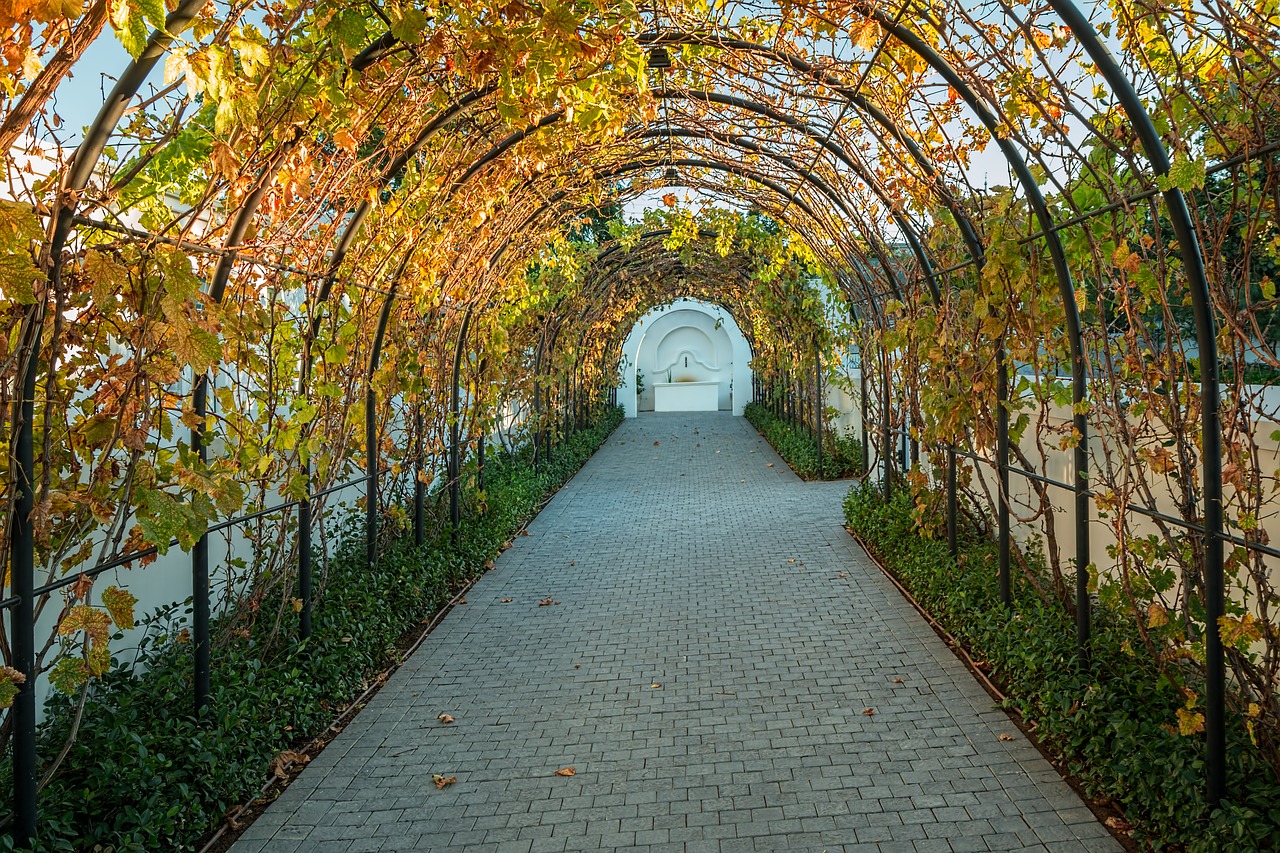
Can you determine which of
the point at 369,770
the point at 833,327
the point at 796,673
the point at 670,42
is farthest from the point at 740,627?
the point at 833,327

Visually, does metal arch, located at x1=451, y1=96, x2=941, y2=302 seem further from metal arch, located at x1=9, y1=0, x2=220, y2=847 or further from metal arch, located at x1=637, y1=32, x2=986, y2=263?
metal arch, located at x1=9, y1=0, x2=220, y2=847

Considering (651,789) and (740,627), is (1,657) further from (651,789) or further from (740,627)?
(740,627)

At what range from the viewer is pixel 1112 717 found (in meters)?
3.25

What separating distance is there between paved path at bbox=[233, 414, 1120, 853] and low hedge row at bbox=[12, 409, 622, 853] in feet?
0.63

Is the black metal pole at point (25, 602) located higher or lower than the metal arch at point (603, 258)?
lower

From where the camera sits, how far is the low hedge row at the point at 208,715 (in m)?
2.76

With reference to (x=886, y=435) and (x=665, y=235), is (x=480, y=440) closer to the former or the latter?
(x=886, y=435)

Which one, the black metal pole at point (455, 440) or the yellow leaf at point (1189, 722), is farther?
the black metal pole at point (455, 440)

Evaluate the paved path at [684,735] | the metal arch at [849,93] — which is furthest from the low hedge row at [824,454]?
the metal arch at [849,93]

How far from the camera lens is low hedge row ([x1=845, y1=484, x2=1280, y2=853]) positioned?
105 inches

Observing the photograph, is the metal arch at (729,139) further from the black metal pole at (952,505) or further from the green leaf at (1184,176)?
the green leaf at (1184,176)

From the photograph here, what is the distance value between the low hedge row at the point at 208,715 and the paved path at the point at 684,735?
0.63ft

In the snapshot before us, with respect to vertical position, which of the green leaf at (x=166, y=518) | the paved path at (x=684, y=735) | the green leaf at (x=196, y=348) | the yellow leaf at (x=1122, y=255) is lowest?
the paved path at (x=684, y=735)

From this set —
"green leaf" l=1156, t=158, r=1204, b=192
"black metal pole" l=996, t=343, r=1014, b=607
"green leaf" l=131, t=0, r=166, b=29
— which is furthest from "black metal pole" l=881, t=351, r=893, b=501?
"green leaf" l=131, t=0, r=166, b=29
